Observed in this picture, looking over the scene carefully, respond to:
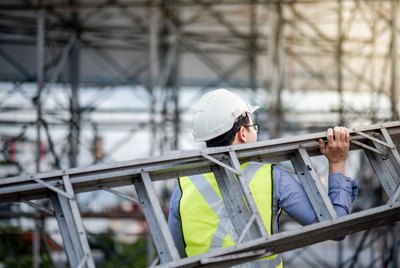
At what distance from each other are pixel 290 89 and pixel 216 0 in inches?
164

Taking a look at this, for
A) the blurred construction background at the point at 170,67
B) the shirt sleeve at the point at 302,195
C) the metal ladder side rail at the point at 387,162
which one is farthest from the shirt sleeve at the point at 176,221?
the blurred construction background at the point at 170,67

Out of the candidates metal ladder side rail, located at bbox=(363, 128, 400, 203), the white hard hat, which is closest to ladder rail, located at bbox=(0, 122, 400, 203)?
the white hard hat

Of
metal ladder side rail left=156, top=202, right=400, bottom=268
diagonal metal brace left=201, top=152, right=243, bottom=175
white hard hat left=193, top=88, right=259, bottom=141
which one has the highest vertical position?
white hard hat left=193, top=88, right=259, bottom=141

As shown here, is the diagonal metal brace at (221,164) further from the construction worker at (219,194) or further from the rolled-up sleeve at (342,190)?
the rolled-up sleeve at (342,190)

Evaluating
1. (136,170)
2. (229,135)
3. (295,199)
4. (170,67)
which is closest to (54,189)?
(136,170)

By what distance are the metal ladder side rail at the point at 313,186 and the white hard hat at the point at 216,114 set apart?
1.66 ft

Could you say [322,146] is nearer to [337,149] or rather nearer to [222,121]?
[337,149]

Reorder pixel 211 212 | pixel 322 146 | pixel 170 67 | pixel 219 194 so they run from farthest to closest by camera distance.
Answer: pixel 170 67, pixel 322 146, pixel 219 194, pixel 211 212

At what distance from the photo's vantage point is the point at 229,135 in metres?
4.75

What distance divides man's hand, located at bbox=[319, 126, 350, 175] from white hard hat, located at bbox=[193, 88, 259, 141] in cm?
48

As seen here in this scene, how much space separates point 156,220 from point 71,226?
1.51 feet

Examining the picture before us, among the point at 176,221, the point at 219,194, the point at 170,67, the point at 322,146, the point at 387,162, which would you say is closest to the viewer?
the point at 176,221

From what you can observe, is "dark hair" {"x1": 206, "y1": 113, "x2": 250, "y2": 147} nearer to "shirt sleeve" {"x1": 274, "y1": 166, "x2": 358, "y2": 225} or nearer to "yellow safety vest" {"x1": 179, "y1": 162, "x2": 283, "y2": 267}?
"yellow safety vest" {"x1": 179, "y1": 162, "x2": 283, "y2": 267}

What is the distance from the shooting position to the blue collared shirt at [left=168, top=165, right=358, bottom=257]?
4.33 metres
